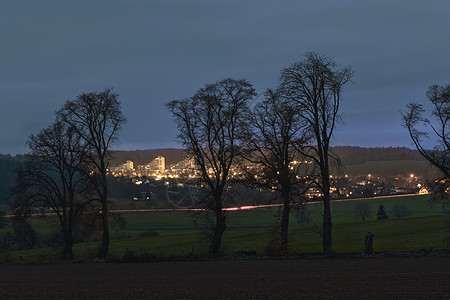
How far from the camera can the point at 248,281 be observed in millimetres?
20828

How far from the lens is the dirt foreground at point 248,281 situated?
56.7 ft

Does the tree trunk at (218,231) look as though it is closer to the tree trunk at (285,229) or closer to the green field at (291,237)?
the green field at (291,237)

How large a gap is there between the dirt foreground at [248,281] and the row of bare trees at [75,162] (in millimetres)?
11651

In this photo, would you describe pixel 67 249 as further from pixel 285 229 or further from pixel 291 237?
pixel 291 237

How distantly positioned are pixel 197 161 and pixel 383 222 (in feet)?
181

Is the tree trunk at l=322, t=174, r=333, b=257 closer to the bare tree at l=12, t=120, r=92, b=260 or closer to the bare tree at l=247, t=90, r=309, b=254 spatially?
the bare tree at l=247, t=90, r=309, b=254

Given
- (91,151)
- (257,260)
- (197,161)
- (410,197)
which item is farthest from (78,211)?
(410,197)

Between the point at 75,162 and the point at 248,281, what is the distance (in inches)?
1028

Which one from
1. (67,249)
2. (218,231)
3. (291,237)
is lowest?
(291,237)

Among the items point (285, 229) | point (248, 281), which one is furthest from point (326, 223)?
point (248, 281)

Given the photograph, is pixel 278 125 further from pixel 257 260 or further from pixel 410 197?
pixel 410 197

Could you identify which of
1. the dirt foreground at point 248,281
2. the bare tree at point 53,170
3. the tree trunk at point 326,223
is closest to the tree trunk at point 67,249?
the bare tree at point 53,170

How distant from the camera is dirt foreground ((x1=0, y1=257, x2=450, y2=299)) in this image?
17.3 metres

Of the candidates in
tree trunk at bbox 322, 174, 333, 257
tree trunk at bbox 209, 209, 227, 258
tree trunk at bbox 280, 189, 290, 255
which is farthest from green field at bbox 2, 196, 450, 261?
tree trunk at bbox 322, 174, 333, 257
